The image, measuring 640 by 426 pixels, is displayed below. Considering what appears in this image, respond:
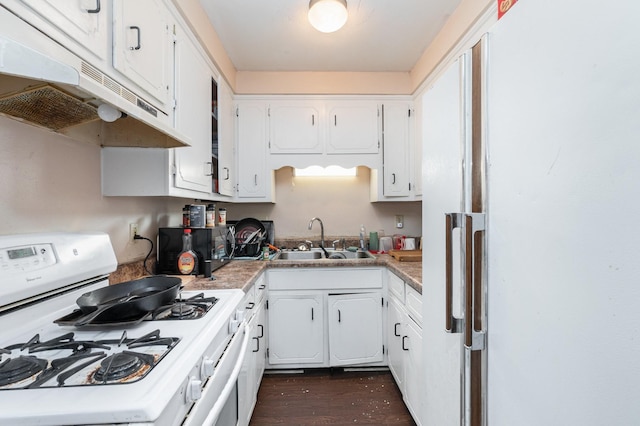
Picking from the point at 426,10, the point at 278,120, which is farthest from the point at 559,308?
the point at 278,120

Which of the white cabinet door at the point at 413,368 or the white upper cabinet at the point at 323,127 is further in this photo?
the white upper cabinet at the point at 323,127

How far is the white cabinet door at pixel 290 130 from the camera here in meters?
2.55

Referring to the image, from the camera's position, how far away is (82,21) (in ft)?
2.82

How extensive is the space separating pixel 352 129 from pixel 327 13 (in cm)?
104

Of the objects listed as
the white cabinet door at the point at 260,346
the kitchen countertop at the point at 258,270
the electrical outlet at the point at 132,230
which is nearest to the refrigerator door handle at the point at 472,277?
the kitchen countertop at the point at 258,270

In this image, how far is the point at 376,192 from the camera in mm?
2613

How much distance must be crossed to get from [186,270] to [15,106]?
102 centimetres

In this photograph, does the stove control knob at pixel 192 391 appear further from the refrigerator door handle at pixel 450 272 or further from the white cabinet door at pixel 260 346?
the white cabinet door at pixel 260 346

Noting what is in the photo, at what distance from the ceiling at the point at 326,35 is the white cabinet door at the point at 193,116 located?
1.33ft

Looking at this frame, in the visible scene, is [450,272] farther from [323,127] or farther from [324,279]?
[323,127]

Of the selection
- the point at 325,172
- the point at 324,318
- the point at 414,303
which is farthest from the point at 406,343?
the point at 325,172

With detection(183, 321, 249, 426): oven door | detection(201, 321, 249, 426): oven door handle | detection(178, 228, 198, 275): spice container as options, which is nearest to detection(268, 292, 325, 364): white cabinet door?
detection(178, 228, 198, 275): spice container

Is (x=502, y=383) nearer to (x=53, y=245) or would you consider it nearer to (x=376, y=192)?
(x=53, y=245)

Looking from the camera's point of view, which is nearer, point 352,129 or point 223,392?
point 223,392
